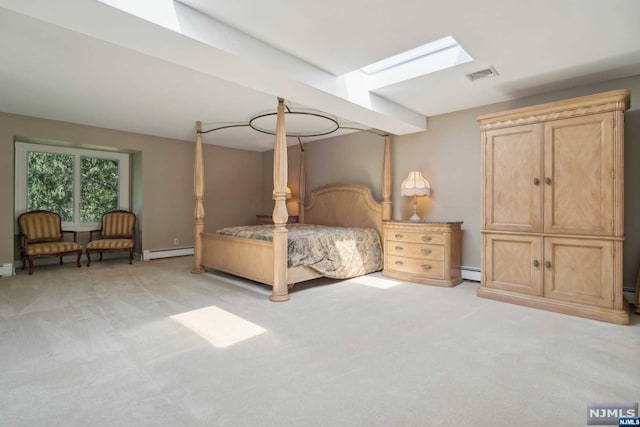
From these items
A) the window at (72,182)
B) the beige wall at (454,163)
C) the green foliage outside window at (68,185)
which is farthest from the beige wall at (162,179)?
the beige wall at (454,163)

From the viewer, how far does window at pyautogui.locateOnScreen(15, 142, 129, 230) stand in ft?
17.4

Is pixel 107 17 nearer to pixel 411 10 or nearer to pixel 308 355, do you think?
pixel 411 10

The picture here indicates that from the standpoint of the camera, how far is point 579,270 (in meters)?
2.98

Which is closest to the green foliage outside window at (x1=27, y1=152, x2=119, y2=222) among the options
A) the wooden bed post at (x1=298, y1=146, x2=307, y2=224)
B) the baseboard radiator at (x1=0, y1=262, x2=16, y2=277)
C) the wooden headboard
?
the baseboard radiator at (x1=0, y1=262, x2=16, y2=277)

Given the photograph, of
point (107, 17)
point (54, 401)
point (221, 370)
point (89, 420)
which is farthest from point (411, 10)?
point (54, 401)

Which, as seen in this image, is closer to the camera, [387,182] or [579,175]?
[579,175]

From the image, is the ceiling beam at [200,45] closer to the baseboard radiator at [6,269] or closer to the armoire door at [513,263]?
the armoire door at [513,263]

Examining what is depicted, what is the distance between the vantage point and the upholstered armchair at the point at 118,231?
5546 mm

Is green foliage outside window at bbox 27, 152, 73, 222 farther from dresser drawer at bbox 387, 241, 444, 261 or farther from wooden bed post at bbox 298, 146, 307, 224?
dresser drawer at bbox 387, 241, 444, 261

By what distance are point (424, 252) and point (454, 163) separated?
53.1 inches

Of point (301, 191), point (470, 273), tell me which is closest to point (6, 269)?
point (301, 191)

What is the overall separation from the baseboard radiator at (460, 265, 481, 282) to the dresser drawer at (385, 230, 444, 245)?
27.3 inches

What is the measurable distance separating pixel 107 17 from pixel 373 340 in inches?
107

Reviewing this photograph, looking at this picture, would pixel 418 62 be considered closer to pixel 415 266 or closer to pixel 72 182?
pixel 415 266
